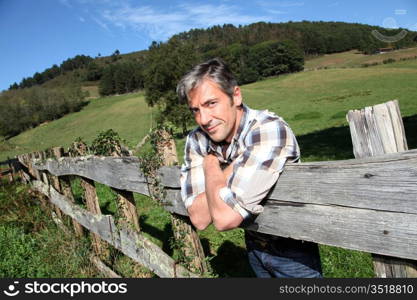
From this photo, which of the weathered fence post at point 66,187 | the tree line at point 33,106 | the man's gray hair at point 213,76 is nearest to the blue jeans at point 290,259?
the man's gray hair at point 213,76

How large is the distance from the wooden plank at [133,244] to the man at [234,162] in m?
1.04

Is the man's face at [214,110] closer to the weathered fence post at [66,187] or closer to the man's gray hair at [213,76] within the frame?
the man's gray hair at [213,76]

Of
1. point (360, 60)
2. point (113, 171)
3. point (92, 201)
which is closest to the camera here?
point (113, 171)

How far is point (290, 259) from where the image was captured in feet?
8.17

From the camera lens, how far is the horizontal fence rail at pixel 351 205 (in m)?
1.60

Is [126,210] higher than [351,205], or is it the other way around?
[351,205]

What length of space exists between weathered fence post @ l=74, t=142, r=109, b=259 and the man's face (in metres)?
3.08

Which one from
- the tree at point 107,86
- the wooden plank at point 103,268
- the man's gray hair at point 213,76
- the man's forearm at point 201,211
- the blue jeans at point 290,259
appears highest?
the tree at point 107,86

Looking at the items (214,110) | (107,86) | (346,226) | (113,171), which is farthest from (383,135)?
(107,86)

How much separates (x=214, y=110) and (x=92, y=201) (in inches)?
129

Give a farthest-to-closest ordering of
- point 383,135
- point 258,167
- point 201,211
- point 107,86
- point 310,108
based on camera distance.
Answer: point 107,86 < point 310,108 < point 201,211 < point 258,167 < point 383,135

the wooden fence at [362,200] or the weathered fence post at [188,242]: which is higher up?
the wooden fence at [362,200]

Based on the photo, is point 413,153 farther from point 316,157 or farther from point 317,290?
point 316,157

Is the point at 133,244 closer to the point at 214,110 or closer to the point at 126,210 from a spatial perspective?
the point at 126,210
